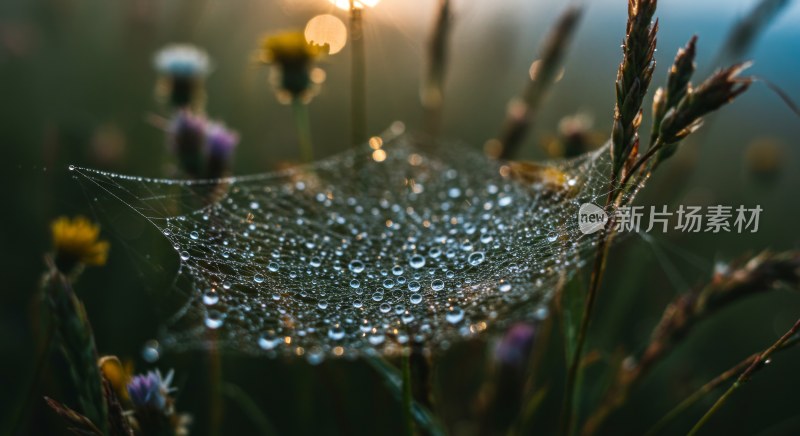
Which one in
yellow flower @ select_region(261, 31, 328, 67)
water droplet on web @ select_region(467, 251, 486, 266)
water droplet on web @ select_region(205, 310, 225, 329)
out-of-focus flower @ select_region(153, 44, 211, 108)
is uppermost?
out-of-focus flower @ select_region(153, 44, 211, 108)

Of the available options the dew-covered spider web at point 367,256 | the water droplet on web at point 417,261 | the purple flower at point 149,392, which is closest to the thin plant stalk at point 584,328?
the dew-covered spider web at point 367,256

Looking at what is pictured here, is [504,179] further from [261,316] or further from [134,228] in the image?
[134,228]

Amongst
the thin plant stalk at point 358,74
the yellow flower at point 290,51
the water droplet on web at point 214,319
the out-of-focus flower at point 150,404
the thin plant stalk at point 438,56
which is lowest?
the out-of-focus flower at point 150,404

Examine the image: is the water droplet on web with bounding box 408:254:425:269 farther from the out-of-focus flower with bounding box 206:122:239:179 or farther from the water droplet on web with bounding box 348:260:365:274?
the out-of-focus flower with bounding box 206:122:239:179

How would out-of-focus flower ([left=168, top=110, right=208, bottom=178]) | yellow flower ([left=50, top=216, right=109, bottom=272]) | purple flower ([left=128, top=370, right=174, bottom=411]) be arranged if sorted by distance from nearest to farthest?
purple flower ([left=128, top=370, right=174, bottom=411])
yellow flower ([left=50, top=216, right=109, bottom=272])
out-of-focus flower ([left=168, top=110, right=208, bottom=178])

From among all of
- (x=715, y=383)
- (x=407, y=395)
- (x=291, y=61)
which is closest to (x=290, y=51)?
(x=291, y=61)

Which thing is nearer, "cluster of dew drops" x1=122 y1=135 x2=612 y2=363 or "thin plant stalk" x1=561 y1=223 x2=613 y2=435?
"thin plant stalk" x1=561 y1=223 x2=613 y2=435

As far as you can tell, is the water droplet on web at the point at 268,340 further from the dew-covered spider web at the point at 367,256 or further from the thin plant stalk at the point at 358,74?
the thin plant stalk at the point at 358,74

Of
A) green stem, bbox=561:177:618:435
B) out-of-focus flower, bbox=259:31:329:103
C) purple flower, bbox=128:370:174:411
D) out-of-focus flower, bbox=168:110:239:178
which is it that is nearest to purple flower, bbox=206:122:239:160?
out-of-focus flower, bbox=168:110:239:178
